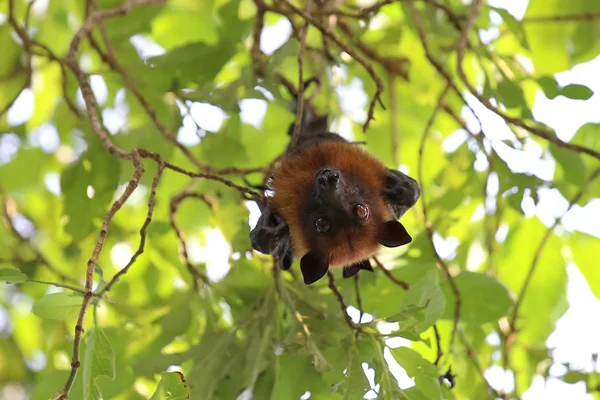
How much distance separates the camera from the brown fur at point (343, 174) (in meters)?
2.76

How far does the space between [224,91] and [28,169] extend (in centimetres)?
201

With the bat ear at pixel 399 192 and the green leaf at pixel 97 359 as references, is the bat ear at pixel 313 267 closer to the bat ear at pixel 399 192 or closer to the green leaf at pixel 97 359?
the bat ear at pixel 399 192

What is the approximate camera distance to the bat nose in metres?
2.69

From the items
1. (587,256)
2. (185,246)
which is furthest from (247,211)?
(587,256)

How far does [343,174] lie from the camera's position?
115 inches

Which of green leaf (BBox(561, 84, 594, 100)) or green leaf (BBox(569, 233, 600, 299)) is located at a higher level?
green leaf (BBox(561, 84, 594, 100))

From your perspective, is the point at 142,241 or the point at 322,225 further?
the point at 322,225

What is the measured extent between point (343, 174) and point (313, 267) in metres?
0.47

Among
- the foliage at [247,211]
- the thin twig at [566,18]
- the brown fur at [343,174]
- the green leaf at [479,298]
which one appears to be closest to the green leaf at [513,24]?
the foliage at [247,211]

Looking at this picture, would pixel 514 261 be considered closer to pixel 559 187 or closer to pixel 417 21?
pixel 559 187

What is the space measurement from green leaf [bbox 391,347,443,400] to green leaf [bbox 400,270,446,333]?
4.8 inches

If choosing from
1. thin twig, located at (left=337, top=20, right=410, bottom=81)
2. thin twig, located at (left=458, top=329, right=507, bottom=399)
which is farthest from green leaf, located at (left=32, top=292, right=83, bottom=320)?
thin twig, located at (left=337, top=20, right=410, bottom=81)

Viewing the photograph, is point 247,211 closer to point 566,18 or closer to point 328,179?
point 328,179

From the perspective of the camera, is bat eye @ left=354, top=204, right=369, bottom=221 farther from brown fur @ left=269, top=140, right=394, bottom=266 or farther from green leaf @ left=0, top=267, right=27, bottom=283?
green leaf @ left=0, top=267, right=27, bottom=283
